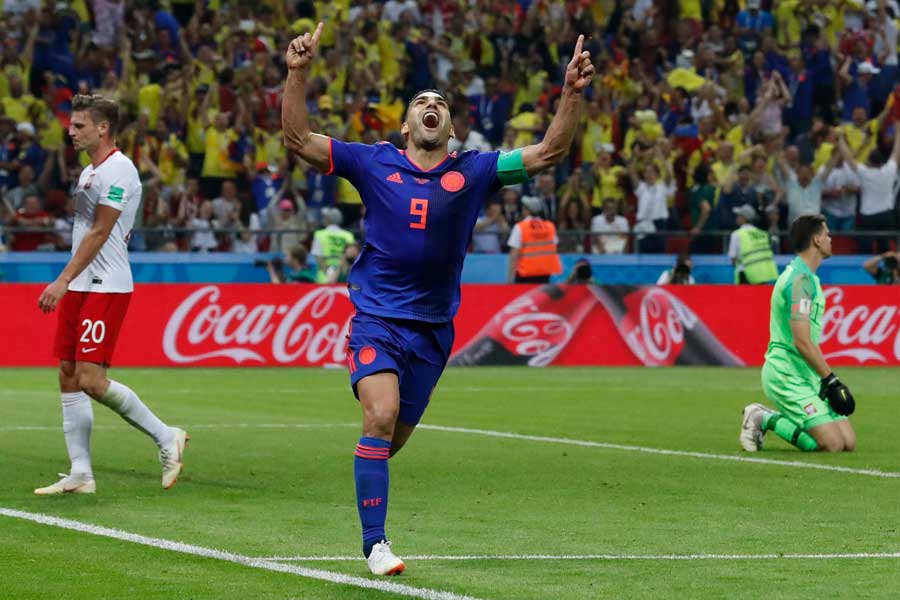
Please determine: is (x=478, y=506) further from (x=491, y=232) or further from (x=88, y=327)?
(x=491, y=232)

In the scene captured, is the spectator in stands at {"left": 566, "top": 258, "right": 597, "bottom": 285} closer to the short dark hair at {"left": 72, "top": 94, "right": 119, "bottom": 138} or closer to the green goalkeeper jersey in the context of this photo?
the green goalkeeper jersey

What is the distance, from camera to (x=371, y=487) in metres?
7.61

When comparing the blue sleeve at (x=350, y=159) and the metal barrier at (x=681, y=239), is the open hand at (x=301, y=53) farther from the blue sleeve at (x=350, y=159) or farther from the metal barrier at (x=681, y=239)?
the metal barrier at (x=681, y=239)

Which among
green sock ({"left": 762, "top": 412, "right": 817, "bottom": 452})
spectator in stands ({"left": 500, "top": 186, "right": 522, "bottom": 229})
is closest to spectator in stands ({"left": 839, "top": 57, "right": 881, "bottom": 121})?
spectator in stands ({"left": 500, "top": 186, "right": 522, "bottom": 229})

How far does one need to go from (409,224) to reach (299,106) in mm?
720

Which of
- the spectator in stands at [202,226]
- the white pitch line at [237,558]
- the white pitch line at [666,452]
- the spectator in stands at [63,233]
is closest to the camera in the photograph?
the white pitch line at [237,558]

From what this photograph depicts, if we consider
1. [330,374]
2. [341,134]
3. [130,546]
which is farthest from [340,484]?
[341,134]

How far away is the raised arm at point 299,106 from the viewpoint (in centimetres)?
793

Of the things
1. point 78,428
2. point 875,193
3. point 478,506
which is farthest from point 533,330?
point 478,506

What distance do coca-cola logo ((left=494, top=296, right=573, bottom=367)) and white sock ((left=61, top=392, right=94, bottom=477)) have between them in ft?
48.1

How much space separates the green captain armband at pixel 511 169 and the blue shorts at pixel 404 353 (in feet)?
2.35

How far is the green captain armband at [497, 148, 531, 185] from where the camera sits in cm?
809

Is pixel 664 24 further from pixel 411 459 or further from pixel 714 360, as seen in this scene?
pixel 411 459

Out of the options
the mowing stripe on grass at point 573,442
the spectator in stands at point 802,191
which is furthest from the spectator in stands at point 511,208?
the mowing stripe on grass at point 573,442
